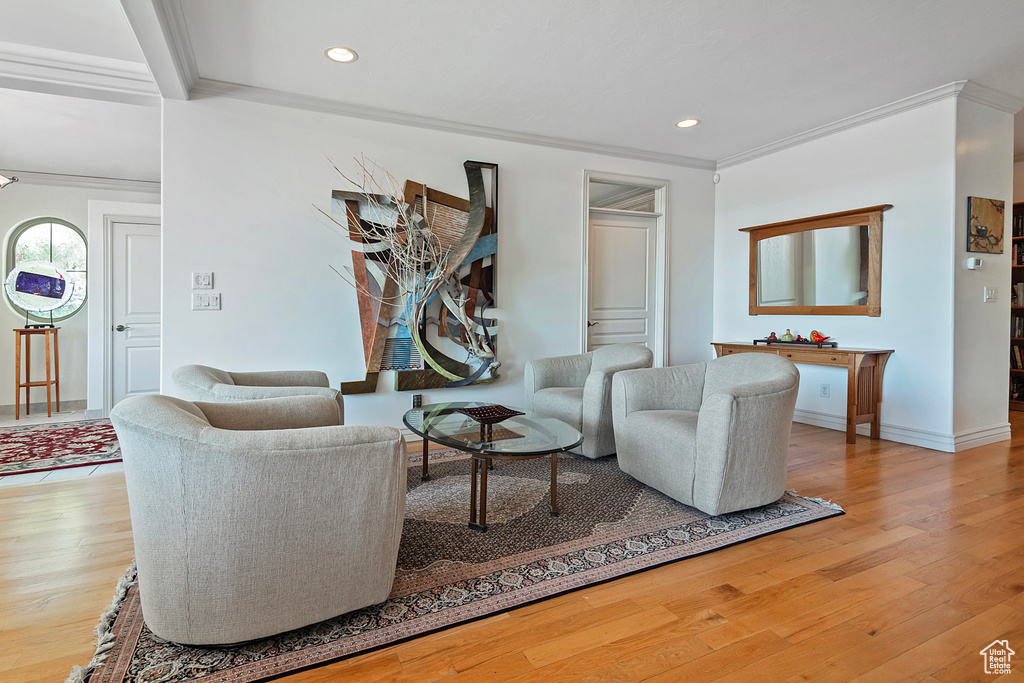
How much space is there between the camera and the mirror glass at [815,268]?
4211 millimetres

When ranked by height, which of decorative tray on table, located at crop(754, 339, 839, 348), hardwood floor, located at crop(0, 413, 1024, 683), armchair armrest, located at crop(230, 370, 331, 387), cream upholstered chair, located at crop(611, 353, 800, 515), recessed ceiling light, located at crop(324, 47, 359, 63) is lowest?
hardwood floor, located at crop(0, 413, 1024, 683)

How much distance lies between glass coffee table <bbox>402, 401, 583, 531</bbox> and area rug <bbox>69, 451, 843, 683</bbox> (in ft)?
0.56

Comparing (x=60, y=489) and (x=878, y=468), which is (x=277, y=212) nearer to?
(x=60, y=489)

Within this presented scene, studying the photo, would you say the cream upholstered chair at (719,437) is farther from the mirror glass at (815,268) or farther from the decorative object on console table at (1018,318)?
the decorative object on console table at (1018,318)

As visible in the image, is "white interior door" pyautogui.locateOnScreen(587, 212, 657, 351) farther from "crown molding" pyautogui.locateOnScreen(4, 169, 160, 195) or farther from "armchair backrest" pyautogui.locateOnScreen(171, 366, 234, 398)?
"crown molding" pyautogui.locateOnScreen(4, 169, 160, 195)

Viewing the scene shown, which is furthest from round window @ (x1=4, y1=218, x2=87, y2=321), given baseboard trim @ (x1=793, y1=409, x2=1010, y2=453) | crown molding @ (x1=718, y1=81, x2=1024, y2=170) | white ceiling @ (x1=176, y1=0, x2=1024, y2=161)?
baseboard trim @ (x1=793, y1=409, x2=1010, y2=453)

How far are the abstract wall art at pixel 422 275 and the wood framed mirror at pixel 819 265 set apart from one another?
8.46 feet

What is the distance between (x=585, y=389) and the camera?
11.2 ft

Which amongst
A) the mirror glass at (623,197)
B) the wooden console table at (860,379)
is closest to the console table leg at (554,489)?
the wooden console table at (860,379)

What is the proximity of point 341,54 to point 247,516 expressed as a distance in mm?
2714

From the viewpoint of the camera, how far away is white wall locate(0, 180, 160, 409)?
5.25 metres

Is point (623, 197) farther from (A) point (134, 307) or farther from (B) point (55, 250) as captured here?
(B) point (55, 250)

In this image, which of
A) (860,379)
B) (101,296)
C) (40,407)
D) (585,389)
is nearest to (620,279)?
(585,389)

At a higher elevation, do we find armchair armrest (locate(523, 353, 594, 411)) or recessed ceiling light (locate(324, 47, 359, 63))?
recessed ceiling light (locate(324, 47, 359, 63))
